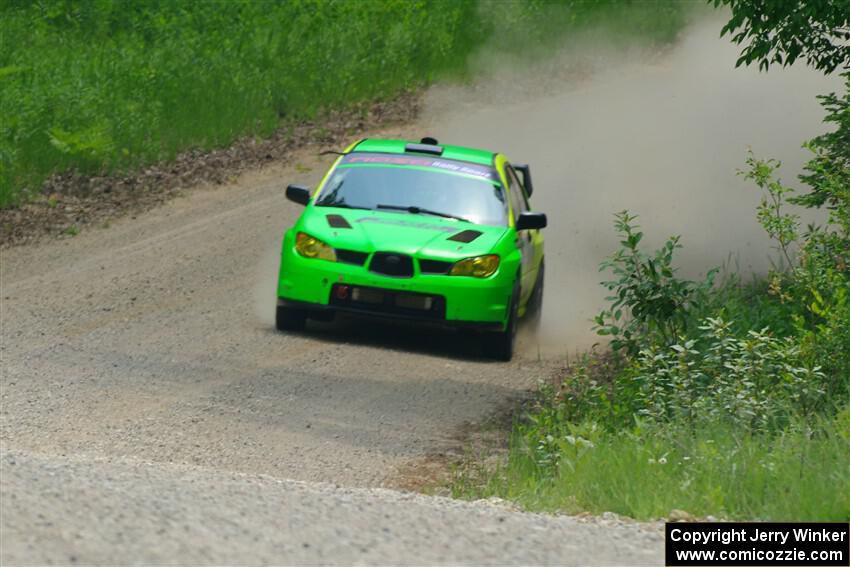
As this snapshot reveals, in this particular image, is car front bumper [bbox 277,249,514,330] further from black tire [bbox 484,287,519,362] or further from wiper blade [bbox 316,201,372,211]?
wiper blade [bbox 316,201,372,211]

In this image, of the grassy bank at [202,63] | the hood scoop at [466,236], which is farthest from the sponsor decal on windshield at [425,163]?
the grassy bank at [202,63]

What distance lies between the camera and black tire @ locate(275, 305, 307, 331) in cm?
1323

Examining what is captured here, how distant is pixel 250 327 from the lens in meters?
13.7

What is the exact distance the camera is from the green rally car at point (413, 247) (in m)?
12.7

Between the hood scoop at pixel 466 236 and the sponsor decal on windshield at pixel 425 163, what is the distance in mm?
1070

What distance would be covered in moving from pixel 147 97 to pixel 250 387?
1093cm

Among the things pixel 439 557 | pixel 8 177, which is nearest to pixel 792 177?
pixel 8 177

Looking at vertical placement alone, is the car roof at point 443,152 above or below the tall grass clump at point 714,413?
above

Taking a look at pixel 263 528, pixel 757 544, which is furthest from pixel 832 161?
pixel 263 528

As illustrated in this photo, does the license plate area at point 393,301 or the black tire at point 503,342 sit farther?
the black tire at point 503,342

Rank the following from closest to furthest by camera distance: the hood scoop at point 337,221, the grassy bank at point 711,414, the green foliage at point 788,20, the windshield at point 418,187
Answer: the grassy bank at point 711,414 < the green foliage at point 788,20 < the hood scoop at point 337,221 < the windshield at point 418,187

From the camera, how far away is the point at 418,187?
13820 millimetres

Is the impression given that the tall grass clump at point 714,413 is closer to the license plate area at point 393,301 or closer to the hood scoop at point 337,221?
the license plate area at point 393,301

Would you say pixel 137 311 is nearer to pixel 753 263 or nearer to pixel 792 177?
pixel 753 263
